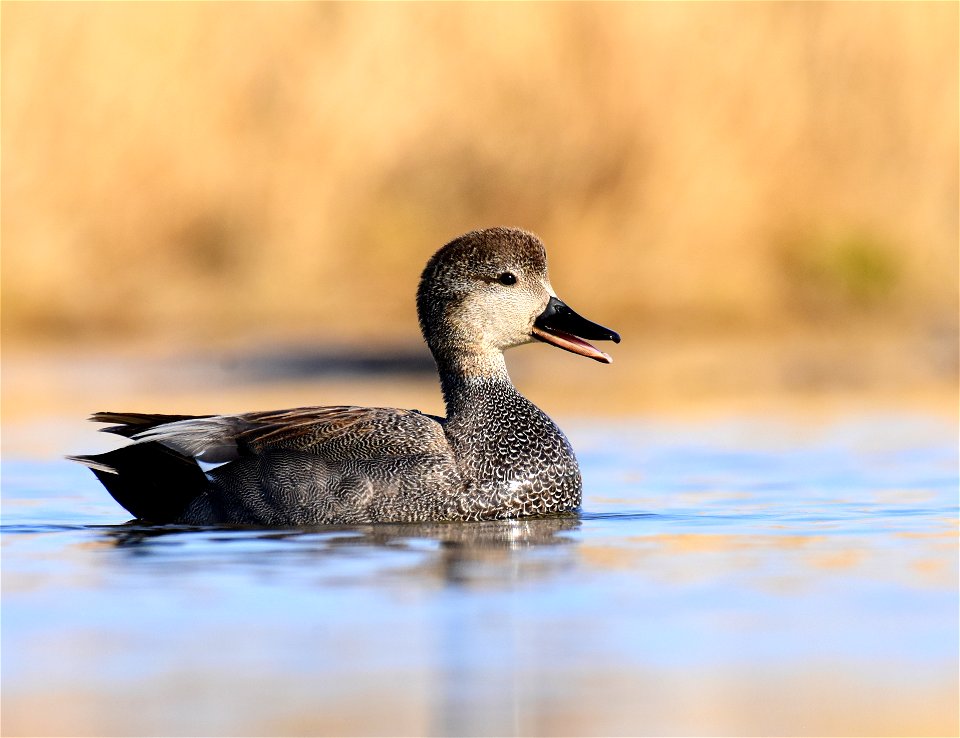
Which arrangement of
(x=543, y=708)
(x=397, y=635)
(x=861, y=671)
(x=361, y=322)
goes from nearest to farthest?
(x=543, y=708) → (x=861, y=671) → (x=397, y=635) → (x=361, y=322)

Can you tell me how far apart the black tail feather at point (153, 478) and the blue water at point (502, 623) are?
19 cm

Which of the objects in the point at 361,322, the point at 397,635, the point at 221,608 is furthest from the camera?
the point at 361,322

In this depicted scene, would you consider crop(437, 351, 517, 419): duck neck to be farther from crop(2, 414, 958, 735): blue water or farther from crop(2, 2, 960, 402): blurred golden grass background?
crop(2, 2, 960, 402): blurred golden grass background

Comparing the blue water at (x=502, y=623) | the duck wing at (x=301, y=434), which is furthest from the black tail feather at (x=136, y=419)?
the blue water at (x=502, y=623)

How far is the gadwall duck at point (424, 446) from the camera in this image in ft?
24.4

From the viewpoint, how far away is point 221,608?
561 cm

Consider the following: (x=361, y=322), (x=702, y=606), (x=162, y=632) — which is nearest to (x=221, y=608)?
(x=162, y=632)

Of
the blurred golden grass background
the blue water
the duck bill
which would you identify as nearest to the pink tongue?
the duck bill

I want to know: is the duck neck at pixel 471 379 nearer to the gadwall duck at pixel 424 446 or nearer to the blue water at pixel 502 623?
the gadwall duck at pixel 424 446

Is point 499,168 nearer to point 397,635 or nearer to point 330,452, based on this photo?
point 330,452

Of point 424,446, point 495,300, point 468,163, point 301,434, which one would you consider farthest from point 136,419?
point 468,163

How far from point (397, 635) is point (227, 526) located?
2397 millimetres

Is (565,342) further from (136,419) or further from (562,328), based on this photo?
(136,419)

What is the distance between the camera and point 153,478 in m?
7.75
